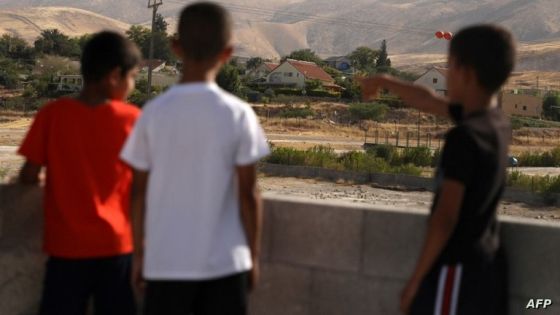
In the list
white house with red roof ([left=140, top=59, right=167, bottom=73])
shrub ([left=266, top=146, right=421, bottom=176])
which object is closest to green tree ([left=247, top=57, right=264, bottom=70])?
white house with red roof ([left=140, top=59, right=167, bottom=73])

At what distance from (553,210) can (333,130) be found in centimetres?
3582

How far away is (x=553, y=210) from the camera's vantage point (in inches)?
1188

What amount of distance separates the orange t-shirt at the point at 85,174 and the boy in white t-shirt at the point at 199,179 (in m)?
0.45

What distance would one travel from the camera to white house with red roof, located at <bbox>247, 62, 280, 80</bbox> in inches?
3969

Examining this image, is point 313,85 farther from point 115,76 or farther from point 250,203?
point 250,203

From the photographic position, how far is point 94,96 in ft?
10.6

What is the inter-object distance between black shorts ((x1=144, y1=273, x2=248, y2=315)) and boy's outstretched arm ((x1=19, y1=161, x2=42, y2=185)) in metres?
0.95

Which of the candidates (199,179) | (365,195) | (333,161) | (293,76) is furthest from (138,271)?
(293,76)

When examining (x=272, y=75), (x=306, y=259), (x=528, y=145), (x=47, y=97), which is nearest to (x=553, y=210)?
→ (x=306, y=259)

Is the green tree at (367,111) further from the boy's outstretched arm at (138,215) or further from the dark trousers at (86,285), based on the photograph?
the boy's outstretched arm at (138,215)

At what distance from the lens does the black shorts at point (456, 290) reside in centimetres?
276

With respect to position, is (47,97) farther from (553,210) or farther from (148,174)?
(148,174)

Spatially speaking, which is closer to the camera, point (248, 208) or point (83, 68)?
point (248, 208)

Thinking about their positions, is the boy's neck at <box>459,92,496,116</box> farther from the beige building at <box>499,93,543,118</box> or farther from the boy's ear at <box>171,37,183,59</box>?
the beige building at <box>499,93,543,118</box>
